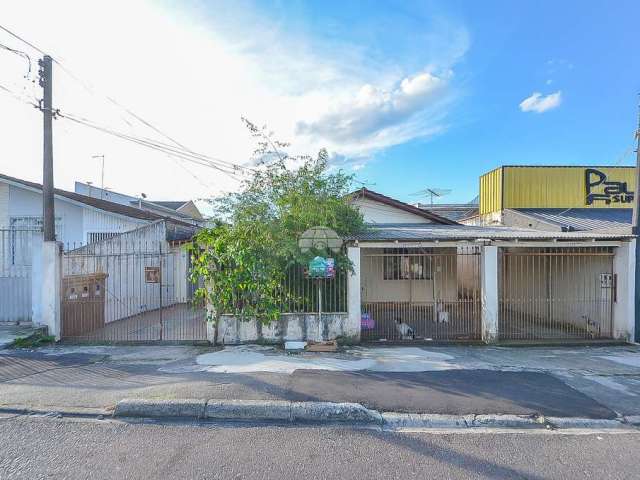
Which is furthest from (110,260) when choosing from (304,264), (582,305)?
(582,305)

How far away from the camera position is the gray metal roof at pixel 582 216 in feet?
31.7

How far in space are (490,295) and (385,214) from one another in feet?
20.0

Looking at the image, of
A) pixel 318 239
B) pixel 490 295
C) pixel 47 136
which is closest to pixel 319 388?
pixel 318 239

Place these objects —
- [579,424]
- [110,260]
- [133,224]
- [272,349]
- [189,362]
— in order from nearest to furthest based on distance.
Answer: [579,424] < [189,362] < [272,349] < [110,260] < [133,224]

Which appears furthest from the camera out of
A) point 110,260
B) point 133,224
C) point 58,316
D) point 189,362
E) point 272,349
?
point 133,224

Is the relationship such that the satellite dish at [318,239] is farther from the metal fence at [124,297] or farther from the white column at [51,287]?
the white column at [51,287]

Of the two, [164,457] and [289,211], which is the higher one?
[289,211]

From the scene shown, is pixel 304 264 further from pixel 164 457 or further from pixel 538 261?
pixel 538 261

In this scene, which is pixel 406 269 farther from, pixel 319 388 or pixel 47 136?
pixel 47 136

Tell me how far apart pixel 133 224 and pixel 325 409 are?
10.9 meters

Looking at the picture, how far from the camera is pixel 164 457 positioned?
3.38m

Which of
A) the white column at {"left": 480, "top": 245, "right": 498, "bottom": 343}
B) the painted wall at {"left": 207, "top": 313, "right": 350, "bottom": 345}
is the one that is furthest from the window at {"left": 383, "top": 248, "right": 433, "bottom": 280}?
the painted wall at {"left": 207, "top": 313, "right": 350, "bottom": 345}

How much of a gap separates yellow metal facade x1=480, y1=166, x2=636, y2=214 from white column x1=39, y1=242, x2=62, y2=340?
13603 mm

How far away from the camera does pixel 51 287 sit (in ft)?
24.5
